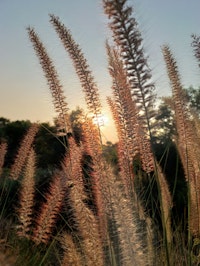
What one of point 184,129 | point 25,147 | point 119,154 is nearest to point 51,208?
point 119,154

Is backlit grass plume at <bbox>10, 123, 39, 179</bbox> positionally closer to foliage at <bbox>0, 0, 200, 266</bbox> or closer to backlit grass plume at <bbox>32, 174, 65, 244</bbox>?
foliage at <bbox>0, 0, 200, 266</bbox>

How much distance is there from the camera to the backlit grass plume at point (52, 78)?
3470mm

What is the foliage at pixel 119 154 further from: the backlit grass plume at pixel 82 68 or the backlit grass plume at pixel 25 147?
the backlit grass plume at pixel 25 147

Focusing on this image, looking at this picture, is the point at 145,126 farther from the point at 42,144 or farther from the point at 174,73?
the point at 42,144

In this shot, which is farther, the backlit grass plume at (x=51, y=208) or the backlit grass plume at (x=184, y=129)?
the backlit grass plume at (x=51, y=208)

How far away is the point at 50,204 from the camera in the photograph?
3.79 metres

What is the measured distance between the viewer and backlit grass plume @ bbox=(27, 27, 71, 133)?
11.4 ft

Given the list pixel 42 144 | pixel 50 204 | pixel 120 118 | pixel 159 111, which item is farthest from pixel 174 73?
pixel 42 144

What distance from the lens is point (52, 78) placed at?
11.5 feet

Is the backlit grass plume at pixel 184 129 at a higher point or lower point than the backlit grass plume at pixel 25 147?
lower

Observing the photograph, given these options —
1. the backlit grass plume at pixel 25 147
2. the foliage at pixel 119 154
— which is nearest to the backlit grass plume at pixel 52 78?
the foliage at pixel 119 154

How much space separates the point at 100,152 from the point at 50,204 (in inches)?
49.5

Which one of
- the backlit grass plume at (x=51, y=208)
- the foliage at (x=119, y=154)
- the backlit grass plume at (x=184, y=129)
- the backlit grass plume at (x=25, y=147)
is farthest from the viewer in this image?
the backlit grass plume at (x=25, y=147)

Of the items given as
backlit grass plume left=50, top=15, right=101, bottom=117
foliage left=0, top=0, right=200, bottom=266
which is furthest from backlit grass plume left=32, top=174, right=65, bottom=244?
backlit grass plume left=50, top=15, right=101, bottom=117
